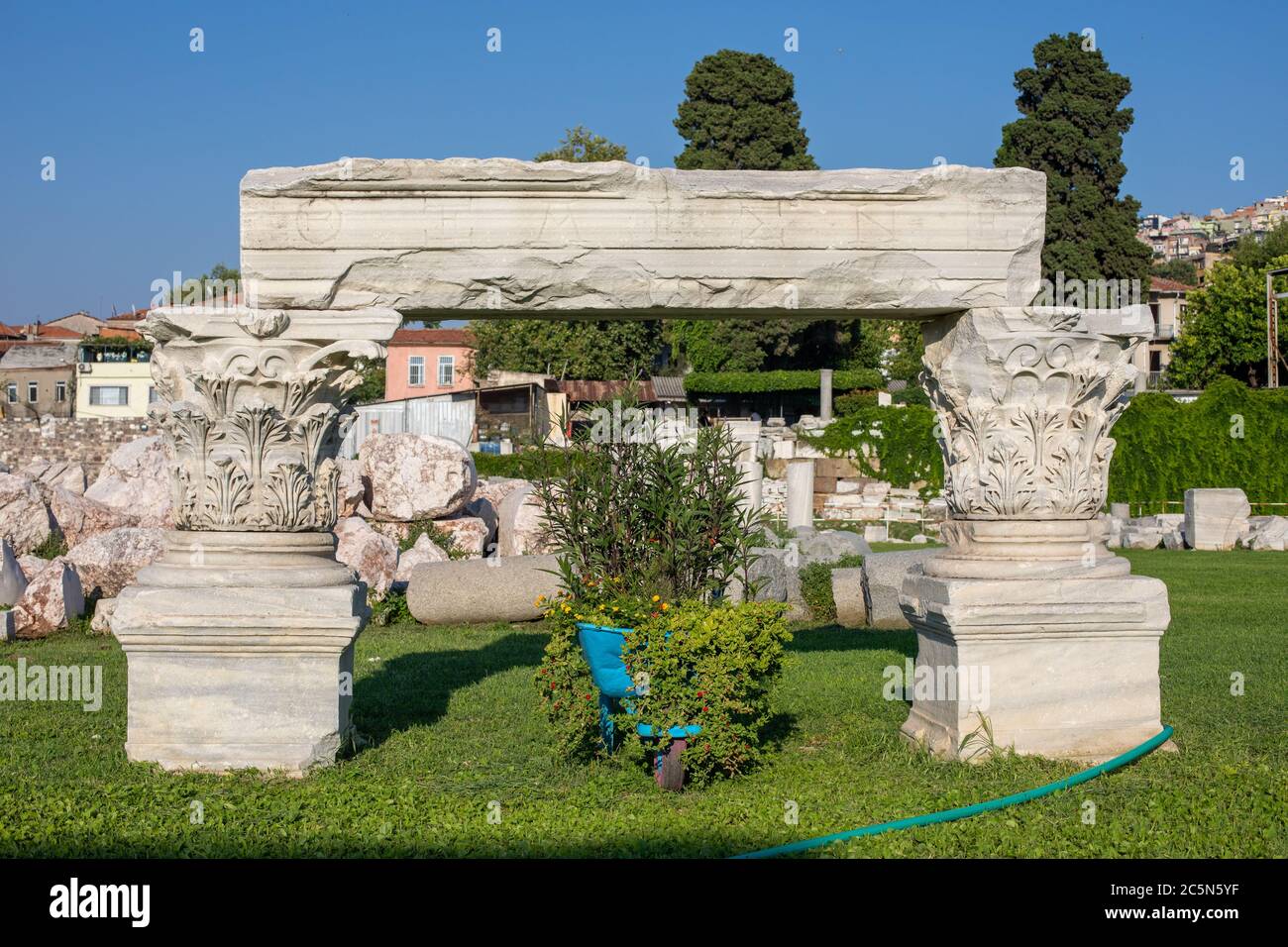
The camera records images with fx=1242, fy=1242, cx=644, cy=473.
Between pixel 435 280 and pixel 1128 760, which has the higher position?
pixel 435 280

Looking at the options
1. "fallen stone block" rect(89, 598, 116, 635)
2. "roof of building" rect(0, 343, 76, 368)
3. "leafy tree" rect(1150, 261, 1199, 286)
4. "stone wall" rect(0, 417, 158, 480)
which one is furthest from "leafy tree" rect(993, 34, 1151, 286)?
"leafy tree" rect(1150, 261, 1199, 286)

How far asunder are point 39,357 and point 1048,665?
5480cm

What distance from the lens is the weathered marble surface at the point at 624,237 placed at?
5.98 m

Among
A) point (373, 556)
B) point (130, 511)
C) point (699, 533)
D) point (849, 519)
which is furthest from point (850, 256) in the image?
point (849, 519)

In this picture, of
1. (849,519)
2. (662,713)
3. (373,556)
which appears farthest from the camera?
(849,519)

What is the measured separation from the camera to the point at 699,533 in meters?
6.14

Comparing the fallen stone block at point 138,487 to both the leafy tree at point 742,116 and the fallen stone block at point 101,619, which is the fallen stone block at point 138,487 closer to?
the fallen stone block at point 101,619

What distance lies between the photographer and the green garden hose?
4.75 metres

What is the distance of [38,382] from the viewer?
51.6m

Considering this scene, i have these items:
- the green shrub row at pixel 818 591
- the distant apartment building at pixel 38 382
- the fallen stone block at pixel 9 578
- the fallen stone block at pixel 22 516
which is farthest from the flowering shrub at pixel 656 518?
the distant apartment building at pixel 38 382

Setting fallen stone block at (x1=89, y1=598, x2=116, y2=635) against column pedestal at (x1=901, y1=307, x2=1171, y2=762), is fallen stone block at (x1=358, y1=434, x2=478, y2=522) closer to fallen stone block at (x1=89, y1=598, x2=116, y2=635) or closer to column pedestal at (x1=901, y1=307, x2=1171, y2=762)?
fallen stone block at (x1=89, y1=598, x2=116, y2=635)

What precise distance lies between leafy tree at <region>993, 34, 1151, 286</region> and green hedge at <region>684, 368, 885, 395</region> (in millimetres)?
8776
